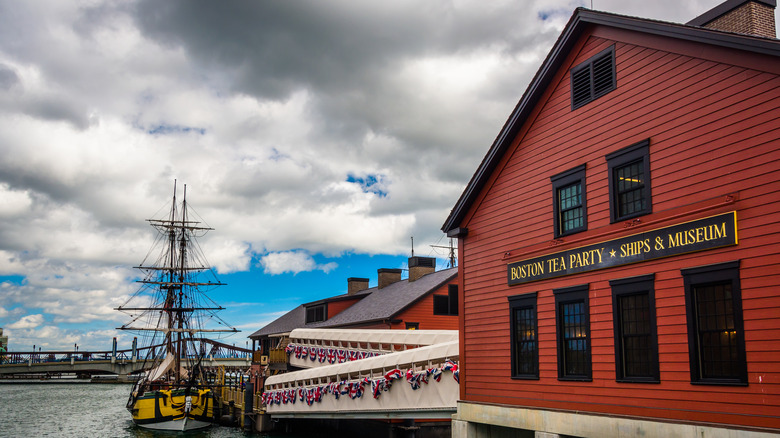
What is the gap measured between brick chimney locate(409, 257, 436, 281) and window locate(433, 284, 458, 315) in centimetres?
686

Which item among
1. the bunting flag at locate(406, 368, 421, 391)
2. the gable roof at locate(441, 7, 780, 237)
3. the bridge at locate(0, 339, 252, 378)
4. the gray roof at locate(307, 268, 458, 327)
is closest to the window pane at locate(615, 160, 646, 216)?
the gable roof at locate(441, 7, 780, 237)

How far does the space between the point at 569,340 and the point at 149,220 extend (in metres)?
59.8

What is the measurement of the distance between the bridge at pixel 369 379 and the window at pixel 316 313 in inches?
432

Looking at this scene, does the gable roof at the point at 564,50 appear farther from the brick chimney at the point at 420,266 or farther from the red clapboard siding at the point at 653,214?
the brick chimney at the point at 420,266

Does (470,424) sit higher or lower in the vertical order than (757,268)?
lower

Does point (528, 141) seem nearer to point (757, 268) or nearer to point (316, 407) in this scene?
point (757, 268)

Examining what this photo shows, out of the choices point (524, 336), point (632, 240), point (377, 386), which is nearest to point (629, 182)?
point (632, 240)

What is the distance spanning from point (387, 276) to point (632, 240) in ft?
125

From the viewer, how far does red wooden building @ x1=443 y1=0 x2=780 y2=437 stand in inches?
453

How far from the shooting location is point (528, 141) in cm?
1797

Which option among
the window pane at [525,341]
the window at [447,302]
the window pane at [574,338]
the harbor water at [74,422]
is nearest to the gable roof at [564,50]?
the window pane at [525,341]

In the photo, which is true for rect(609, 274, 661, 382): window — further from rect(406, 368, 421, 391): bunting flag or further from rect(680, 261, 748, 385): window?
rect(406, 368, 421, 391): bunting flag

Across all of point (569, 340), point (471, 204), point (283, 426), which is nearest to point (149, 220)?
point (283, 426)

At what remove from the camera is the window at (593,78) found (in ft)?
50.5
